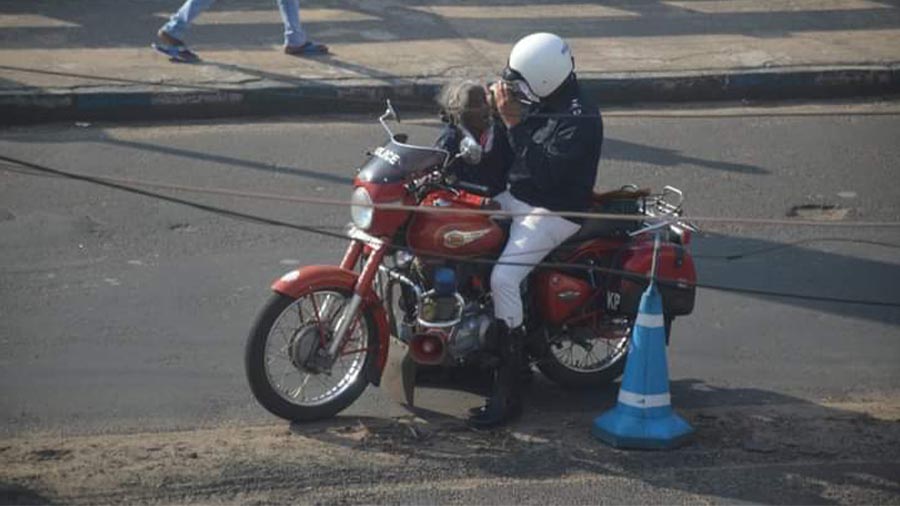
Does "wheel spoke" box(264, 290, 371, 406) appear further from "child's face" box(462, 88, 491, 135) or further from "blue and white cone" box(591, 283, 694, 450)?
"blue and white cone" box(591, 283, 694, 450)

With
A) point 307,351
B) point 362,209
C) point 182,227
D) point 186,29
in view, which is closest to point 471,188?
point 362,209

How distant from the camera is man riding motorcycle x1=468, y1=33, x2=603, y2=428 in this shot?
662 centimetres

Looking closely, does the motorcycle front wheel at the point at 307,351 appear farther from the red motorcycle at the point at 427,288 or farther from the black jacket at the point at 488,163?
the black jacket at the point at 488,163

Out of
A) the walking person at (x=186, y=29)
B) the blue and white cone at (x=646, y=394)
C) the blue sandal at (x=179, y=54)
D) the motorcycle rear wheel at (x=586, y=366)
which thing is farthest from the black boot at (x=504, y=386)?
the blue sandal at (x=179, y=54)

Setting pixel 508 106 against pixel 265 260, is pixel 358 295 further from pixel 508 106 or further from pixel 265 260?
pixel 265 260

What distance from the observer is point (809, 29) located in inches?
547

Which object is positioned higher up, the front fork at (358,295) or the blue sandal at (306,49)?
the blue sandal at (306,49)

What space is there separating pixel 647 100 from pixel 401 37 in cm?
236

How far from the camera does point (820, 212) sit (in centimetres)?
984

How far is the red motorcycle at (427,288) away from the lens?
6.46m

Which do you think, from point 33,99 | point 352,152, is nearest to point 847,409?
point 352,152

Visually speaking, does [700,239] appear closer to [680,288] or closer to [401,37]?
[680,288]

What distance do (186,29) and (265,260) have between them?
4.46 m

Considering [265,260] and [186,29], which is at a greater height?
[186,29]
